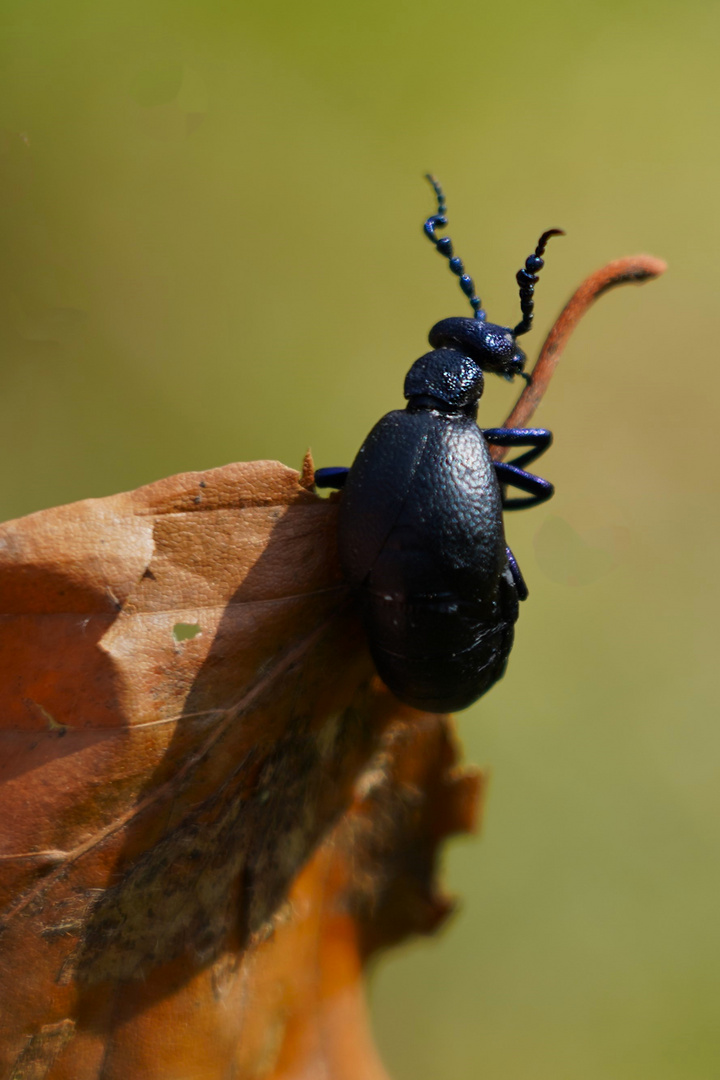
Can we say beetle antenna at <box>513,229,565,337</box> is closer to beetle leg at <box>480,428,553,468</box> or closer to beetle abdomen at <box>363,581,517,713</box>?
beetle leg at <box>480,428,553,468</box>

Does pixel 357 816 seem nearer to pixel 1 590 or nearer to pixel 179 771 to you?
pixel 179 771

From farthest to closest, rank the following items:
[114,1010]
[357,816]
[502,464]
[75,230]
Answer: [75,230]
[357,816]
[502,464]
[114,1010]

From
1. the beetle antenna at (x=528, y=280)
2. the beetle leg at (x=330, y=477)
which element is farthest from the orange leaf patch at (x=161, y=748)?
the beetle antenna at (x=528, y=280)

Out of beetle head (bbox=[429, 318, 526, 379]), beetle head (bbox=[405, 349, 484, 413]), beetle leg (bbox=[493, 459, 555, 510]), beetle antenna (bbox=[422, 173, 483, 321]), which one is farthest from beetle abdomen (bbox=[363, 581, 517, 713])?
beetle antenna (bbox=[422, 173, 483, 321])

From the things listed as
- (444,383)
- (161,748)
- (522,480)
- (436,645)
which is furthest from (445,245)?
(161,748)

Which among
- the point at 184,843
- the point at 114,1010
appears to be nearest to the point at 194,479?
the point at 184,843

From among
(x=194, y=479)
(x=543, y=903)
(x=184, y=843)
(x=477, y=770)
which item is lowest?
(x=543, y=903)

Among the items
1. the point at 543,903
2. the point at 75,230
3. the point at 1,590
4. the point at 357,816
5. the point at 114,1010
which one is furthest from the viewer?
the point at 75,230
